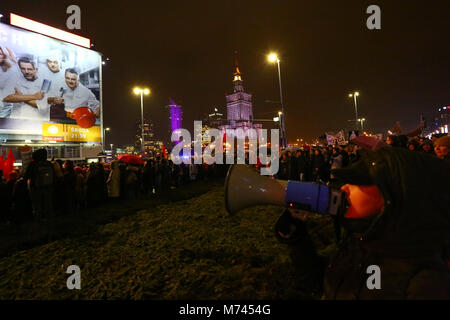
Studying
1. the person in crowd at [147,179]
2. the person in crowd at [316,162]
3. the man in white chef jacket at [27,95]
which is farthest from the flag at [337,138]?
the man in white chef jacket at [27,95]

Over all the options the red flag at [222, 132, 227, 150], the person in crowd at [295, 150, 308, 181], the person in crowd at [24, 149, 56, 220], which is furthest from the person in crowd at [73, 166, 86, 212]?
the red flag at [222, 132, 227, 150]

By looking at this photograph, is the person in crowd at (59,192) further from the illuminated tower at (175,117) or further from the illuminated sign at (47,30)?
the illuminated tower at (175,117)

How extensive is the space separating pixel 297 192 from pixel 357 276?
498 millimetres

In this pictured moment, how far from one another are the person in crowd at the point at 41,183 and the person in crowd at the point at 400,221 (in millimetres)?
8012

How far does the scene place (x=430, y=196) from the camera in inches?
38.4

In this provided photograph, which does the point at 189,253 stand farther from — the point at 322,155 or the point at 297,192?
the point at 322,155

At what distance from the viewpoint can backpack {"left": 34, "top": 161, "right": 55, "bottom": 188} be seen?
683 centimetres

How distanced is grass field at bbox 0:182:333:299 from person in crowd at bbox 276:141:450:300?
74.0 inches

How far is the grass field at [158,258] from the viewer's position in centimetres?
304

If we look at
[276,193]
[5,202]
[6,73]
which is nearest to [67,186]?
[5,202]

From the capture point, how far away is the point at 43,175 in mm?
6887

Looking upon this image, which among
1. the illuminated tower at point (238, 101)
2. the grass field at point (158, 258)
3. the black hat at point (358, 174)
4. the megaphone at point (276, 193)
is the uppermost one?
the illuminated tower at point (238, 101)

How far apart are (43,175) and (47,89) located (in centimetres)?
2558

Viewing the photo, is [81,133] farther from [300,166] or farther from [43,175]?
[300,166]
